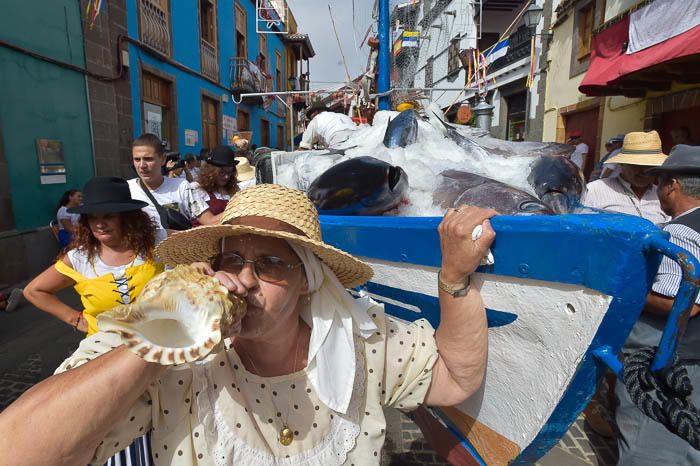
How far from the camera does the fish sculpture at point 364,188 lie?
1.81 m

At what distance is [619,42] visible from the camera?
7.21 m

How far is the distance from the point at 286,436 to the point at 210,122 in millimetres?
14596

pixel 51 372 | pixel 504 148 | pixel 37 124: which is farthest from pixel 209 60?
pixel 504 148

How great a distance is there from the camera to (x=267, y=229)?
43.6 inches

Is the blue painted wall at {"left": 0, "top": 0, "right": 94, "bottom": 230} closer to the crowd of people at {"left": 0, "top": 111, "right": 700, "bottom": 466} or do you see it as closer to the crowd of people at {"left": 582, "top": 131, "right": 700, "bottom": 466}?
the crowd of people at {"left": 0, "top": 111, "right": 700, "bottom": 466}

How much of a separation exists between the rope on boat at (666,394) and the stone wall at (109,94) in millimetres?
8571

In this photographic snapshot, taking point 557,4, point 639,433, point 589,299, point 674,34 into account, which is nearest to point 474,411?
point 589,299

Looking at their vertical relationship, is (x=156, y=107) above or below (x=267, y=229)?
above

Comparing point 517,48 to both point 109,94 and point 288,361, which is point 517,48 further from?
point 288,361

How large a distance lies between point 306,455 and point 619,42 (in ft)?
28.2

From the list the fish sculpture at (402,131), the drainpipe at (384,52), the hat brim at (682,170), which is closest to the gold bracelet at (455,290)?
the fish sculpture at (402,131)

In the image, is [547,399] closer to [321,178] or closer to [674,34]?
[321,178]

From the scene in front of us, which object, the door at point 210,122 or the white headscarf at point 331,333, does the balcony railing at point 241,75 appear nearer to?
the door at point 210,122

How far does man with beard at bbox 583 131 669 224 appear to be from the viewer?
305cm
